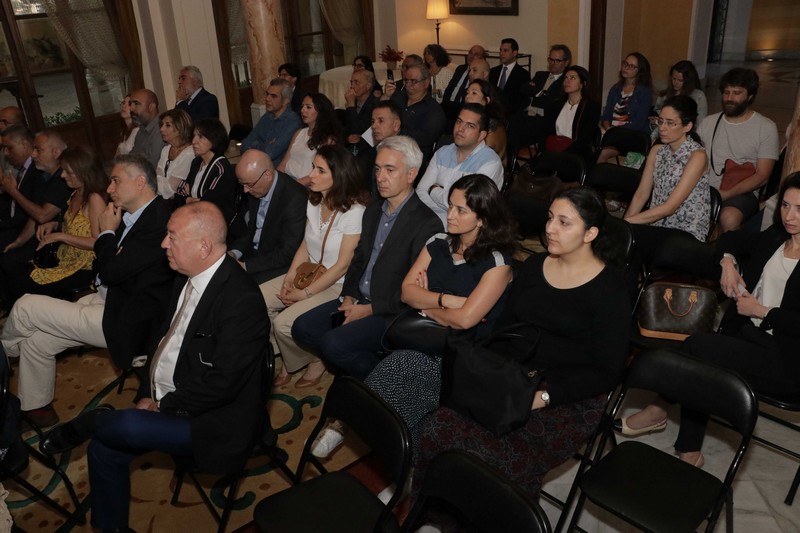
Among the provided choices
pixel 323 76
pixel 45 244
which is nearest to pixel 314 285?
pixel 45 244

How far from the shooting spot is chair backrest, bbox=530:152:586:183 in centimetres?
491

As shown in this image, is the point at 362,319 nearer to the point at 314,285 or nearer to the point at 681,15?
the point at 314,285

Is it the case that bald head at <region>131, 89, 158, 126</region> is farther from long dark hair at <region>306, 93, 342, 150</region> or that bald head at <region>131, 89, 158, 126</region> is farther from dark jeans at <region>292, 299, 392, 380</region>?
dark jeans at <region>292, 299, 392, 380</region>

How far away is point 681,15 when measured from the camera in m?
10.9

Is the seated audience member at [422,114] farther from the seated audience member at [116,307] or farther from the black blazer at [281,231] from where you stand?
the seated audience member at [116,307]

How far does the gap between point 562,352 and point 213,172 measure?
10.0ft

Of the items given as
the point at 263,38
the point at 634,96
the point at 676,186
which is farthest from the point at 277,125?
the point at 676,186

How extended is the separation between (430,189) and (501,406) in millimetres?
2443

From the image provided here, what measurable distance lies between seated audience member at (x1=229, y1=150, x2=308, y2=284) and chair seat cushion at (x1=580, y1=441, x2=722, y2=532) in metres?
2.34

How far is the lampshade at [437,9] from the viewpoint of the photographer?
36.0 feet

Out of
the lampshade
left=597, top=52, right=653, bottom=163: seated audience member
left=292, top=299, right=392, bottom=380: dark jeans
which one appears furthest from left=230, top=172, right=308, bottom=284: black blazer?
the lampshade

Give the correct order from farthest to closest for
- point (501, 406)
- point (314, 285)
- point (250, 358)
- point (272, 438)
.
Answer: point (314, 285) < point (272, 438) < point (250, 358) < point (501, 406)

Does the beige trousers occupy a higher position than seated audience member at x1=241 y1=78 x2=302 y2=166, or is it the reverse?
seated audience member at x1=241 y1=78 x2=302 y2=166

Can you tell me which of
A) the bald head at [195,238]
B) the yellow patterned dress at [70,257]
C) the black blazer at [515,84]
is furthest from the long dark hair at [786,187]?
the black blazer at [515,84]
